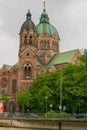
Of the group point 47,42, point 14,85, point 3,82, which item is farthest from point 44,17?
point 14,85

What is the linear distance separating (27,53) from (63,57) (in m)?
15.3

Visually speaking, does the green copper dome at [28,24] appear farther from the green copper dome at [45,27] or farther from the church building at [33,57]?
the green copper dome at [45,27]

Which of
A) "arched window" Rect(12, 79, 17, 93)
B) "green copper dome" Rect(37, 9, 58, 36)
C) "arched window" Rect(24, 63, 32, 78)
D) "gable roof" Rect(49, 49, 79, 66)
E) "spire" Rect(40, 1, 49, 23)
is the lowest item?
"arched window" Rect(12, 79, 17, 93)

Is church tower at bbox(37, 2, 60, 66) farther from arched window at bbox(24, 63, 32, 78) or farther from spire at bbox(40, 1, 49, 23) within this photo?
arched window at bbox(24, 63, 32, 78)

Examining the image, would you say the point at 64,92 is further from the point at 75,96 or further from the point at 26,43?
the point at 26,43

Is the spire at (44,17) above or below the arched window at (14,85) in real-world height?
above

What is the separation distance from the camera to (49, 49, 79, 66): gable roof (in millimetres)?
145625

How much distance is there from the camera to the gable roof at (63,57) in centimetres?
14562

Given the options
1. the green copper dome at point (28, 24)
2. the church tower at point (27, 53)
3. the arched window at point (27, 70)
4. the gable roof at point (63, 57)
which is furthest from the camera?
the gable roof at point (63, 57)

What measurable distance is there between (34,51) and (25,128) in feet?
213

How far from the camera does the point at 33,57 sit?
5522 inches

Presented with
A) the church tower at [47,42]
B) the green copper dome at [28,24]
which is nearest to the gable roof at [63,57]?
the church tower at [47,42]

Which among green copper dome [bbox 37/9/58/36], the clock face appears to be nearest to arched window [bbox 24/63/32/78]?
the clock face

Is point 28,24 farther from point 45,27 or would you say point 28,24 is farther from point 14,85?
point 14,85
